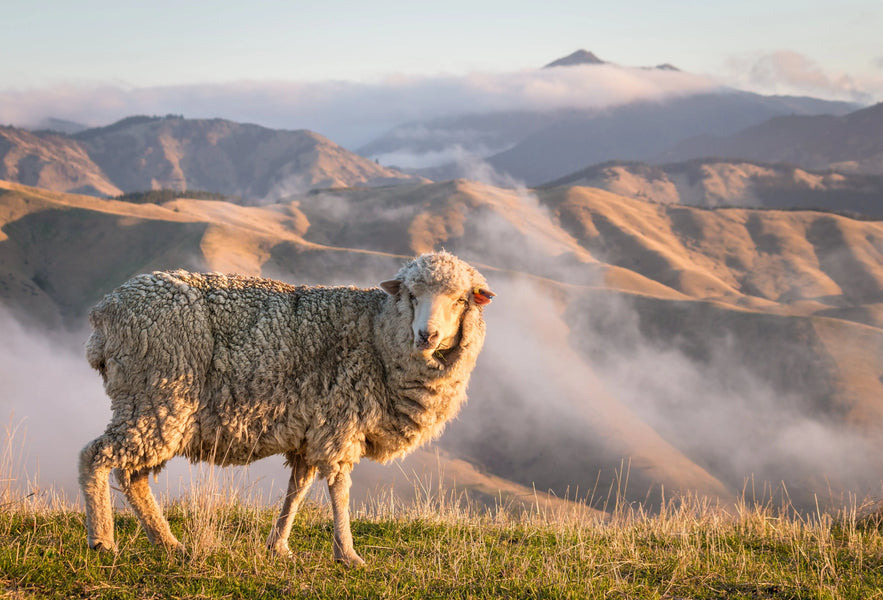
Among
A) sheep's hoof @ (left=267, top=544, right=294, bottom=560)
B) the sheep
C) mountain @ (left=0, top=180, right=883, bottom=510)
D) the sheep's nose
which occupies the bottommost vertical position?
mountain @ (left=0, top=180, right=883, bottom=510)

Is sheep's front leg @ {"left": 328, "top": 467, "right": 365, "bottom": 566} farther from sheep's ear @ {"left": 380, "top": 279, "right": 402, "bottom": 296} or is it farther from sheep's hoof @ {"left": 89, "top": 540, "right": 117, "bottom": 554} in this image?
sheep's hoof @ {"left": 89, "top": 540, "right": 117, "bottom": 554}

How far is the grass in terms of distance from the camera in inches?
212

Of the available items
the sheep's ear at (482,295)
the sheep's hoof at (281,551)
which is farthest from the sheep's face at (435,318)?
the sheep's hoof at (281,551)

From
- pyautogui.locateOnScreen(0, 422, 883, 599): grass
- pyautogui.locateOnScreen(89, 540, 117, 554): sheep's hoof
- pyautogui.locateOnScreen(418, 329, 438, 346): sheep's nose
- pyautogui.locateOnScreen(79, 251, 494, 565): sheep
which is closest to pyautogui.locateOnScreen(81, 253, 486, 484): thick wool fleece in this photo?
pyautogui.locateOnScreen(79, 251, 494, 565): sheep

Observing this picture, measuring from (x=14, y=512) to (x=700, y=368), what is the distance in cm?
9486

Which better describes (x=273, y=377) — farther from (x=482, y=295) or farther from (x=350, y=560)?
(x=482, y=295)

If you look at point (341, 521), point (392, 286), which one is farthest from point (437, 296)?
point (341, 521)

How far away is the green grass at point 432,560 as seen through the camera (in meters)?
5.39

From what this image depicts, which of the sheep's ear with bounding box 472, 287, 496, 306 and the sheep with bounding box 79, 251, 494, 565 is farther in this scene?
the sheep's ear with bounding box 472, 287, 496, 306

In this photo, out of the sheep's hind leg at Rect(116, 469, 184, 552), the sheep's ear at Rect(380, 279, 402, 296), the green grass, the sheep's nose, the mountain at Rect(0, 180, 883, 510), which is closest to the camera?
the green grass

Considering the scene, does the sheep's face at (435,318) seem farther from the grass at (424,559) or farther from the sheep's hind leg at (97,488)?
the sheep's hind leg at (97,488)

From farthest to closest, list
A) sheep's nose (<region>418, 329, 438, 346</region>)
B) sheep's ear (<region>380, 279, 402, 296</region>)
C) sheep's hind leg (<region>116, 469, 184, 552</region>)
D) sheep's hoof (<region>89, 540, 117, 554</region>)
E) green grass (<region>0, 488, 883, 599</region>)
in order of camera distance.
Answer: sheep's ear (<region>380, 279, 402, 296</region>)
sheep's nose (<region>418, 329, 438, 346</region>)
sheep's hind leg (<region>116, 469, 184, 552</region>)
sheep's hoof (<region>89, 540, 117, 554</region>)
green grass (<region>0, 488, 883, 599</region>)

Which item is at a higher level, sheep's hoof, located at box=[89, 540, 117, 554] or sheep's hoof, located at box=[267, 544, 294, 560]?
sheep's hoof, located at box=[89, 540, 117, 554]

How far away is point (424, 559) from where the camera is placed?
625 cm
